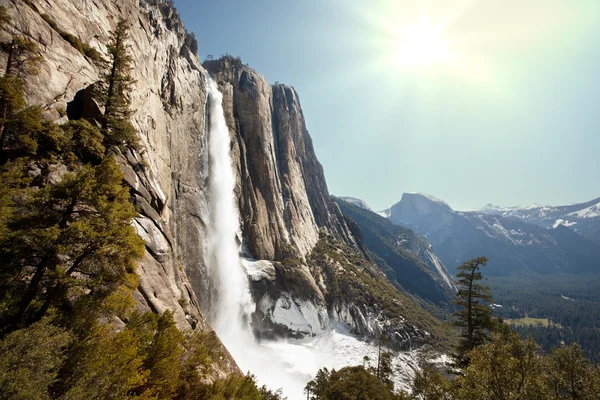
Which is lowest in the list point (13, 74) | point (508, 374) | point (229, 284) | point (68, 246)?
point (508, 374)

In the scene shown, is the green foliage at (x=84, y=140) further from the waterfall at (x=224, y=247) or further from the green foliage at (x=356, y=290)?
the green foliage at (x=356, y=290)

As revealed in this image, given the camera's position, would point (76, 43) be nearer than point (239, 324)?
Yes

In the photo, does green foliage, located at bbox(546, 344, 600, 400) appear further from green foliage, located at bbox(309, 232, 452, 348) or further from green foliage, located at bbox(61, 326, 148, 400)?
green foliage, located at bbox(309, 232, 452, 348)

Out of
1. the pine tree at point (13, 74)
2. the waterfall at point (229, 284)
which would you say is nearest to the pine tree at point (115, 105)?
the pine tree at point (13, 74)

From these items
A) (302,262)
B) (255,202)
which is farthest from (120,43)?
(302,262)

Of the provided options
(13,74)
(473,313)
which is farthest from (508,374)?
(13,74)

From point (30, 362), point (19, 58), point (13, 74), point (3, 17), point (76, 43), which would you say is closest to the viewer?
point (30, 362)

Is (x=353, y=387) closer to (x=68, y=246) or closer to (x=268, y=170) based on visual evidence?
(x=68, y=246)
